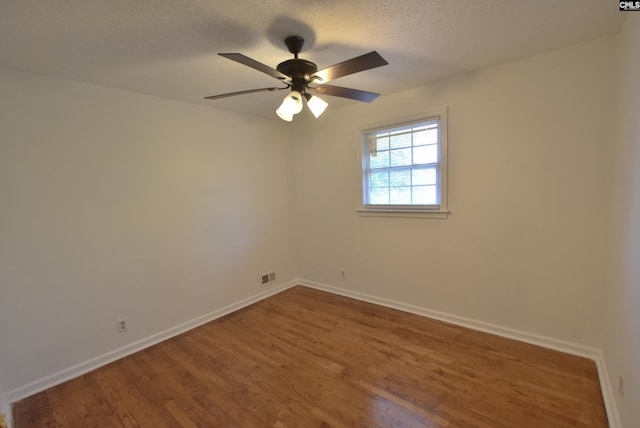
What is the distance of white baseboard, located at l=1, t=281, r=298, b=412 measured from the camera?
212 centimetres

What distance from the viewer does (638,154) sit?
4.73ft

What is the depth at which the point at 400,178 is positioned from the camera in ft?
10.7

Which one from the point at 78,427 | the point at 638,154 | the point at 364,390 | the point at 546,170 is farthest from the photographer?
the point at 546,170

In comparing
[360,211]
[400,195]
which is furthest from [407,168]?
[360,211]

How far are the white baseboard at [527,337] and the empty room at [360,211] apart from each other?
0.8 inches

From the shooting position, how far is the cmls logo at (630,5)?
5.03 feet

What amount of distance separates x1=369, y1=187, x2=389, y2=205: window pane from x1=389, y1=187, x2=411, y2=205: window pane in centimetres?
6

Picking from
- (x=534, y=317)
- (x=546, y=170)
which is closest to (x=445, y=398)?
(x=534, y=317)

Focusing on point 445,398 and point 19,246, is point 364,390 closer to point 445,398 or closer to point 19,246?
point 445,398

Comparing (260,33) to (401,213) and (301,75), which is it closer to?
(301,75)

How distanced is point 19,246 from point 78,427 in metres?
1.36

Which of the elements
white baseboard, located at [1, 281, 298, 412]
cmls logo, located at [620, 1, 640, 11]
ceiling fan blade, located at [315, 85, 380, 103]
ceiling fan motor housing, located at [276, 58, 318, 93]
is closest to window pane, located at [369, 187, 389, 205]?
ceiling fan blade, located at [315, 85, 380, 103]

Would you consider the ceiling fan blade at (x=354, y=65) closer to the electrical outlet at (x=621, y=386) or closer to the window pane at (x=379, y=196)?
the window pane at (x=379, y=196)

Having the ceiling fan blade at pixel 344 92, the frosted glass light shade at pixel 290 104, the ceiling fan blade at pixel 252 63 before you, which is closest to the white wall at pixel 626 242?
the ceiling fan blade at pixel 344 92
